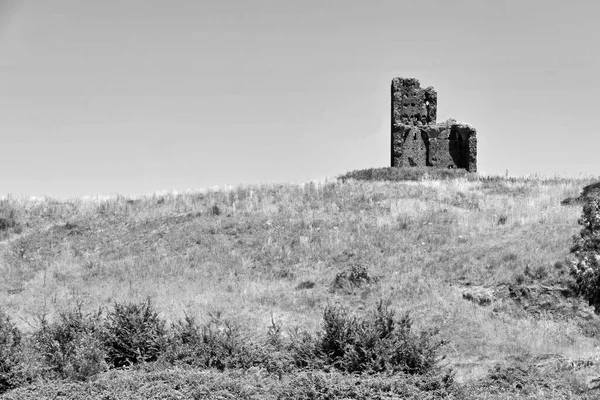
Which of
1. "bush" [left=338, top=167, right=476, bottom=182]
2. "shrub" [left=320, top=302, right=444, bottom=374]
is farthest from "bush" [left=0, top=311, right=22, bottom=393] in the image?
"bush" [left=338, top=167, right=476, bottom=182]

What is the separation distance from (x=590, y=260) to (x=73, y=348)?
8.44 meters

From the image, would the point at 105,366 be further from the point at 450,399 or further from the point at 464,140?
the point at 464,140

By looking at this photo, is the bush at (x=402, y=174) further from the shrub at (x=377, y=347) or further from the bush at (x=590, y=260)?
the bush at (x=590, y=260)

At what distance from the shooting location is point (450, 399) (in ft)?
28.8

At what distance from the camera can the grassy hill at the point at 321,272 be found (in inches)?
399

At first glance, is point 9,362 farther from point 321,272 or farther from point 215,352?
point 321,272

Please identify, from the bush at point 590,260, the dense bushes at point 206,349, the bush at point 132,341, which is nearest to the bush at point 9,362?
the dense bushes at point 206,349

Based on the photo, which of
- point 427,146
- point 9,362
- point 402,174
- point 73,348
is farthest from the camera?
point 427,146

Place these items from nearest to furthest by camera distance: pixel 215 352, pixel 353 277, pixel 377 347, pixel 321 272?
pixel 377 347, pixel 215 352, pixel 353 277, pixel 321 272

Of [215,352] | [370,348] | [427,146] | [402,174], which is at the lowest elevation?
[215,352]

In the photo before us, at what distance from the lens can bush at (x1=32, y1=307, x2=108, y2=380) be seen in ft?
34.5

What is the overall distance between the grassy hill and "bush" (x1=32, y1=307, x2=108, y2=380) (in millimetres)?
279

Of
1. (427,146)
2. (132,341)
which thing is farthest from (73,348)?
(427,146)

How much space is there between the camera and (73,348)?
11484 millimetres
